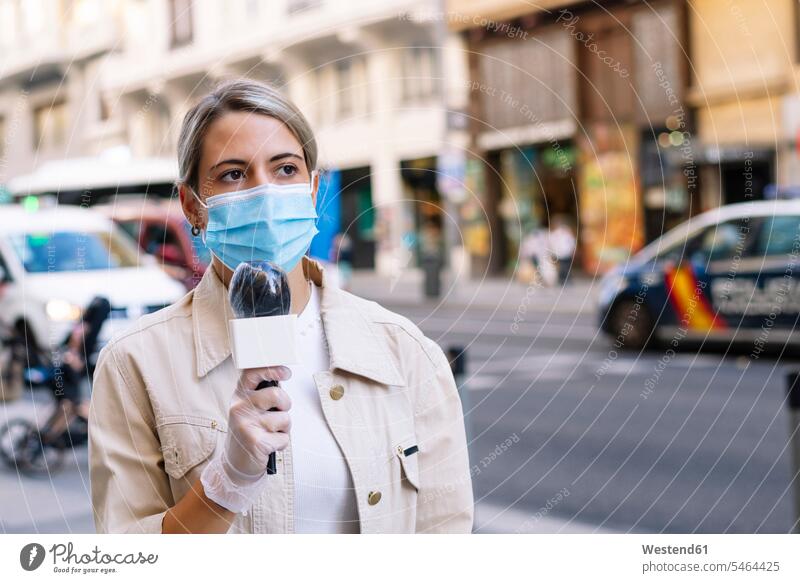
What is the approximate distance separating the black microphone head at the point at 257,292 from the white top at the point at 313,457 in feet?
0.77

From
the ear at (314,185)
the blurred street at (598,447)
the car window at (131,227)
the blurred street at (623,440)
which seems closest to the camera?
the ear at (314,185)

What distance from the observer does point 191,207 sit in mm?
1731

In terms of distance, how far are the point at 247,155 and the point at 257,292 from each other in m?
0.28

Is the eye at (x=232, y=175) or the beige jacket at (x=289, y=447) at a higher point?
the eye at (x=232, y=175)

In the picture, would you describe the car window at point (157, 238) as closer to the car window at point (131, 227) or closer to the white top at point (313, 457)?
the car window at point (131, 227)

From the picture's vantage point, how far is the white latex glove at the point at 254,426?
4.78ft

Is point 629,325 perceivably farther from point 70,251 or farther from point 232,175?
point 232,175

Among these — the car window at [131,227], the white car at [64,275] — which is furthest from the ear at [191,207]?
the car window at [131,227]

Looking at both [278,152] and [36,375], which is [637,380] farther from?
[278,152]

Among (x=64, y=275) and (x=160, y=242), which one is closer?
(x=64, y=275)

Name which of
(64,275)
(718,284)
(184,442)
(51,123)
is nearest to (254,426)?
(184,442)
